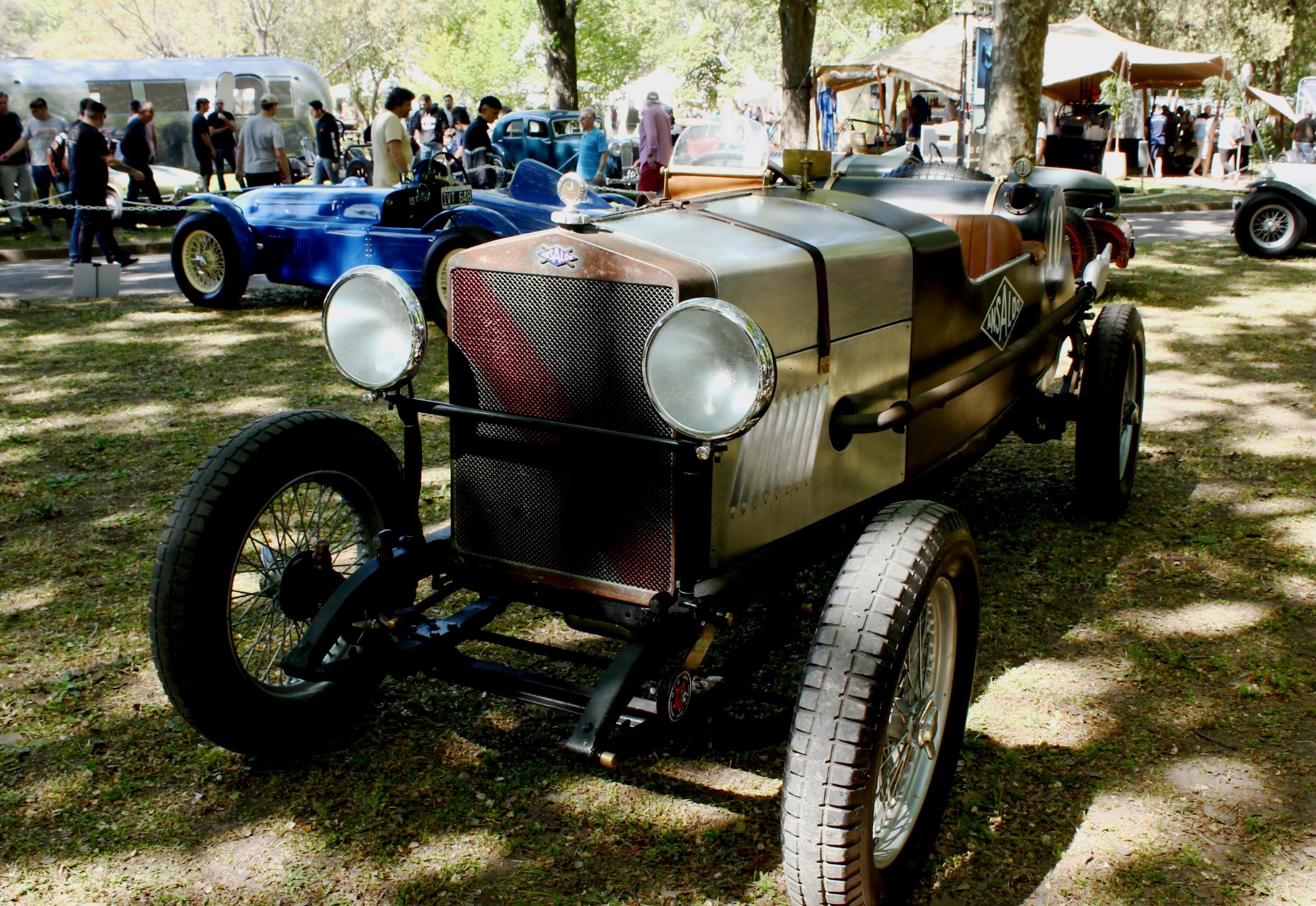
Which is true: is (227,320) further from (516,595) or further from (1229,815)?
(1229,815)

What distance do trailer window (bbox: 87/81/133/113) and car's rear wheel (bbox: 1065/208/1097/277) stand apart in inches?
798

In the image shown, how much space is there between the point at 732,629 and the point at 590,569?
1199mm

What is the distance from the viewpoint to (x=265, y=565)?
293cm

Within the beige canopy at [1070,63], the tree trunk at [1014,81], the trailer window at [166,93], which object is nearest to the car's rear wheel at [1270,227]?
the tree trunk at [1014,81]

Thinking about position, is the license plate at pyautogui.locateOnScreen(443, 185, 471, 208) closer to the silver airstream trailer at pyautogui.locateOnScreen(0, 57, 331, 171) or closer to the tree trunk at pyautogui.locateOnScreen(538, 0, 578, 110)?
the tree trunk at pyautogui.locateOnScreen(538, 0, 578, 110)

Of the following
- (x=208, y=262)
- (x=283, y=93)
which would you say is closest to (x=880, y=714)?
(x=208, y=262)

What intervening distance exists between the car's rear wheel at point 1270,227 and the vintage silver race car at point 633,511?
10.7 meters

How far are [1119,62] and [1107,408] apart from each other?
1782 cm

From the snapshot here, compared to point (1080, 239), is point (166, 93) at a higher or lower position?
higher

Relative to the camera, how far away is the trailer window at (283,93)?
22.9 metres

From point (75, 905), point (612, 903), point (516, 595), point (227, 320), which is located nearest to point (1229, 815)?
point (612, 903)

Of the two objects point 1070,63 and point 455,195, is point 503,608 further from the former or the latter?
point 1070,63

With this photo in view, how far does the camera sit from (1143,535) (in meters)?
4.57

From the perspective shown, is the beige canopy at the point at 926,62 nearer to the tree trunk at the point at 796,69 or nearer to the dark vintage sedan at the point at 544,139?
the tree trunk at the point at 796,69
